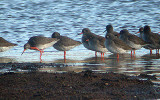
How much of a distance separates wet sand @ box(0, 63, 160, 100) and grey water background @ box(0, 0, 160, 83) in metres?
1.81

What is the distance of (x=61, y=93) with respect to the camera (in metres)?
8.18

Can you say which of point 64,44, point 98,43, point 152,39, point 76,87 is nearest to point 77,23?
point 152,39

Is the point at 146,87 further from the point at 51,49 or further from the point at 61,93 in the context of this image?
the point at 51,49

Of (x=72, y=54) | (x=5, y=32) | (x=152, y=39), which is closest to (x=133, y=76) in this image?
(x=72, y=54)

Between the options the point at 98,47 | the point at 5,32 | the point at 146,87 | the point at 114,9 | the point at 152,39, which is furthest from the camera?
the point at 114,9

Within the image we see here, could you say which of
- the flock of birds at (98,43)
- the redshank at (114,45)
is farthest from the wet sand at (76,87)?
the flock of birds at (98,43)

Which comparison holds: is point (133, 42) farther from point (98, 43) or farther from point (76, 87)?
point (76, 87)

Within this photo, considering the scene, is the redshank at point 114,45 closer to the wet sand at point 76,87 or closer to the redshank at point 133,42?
the redshank at point 133,42

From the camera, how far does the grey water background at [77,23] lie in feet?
45.5

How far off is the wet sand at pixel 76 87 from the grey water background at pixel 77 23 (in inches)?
71.1

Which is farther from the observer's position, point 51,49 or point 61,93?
point 51,49

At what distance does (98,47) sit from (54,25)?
480 inches

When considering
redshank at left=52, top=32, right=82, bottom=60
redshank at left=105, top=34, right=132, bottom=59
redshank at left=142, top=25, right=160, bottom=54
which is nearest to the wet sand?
redshank at left=105, top=34, right=132, bottom=59

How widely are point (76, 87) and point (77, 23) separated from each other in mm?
19909
